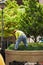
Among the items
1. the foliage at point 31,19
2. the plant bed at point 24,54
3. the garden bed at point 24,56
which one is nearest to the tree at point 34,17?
the foliage at point 31,19

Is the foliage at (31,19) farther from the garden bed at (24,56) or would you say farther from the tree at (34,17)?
the garden bed at (24,56)

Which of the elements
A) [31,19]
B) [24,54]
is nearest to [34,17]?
[31,19]

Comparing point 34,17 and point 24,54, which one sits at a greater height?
point 34,17

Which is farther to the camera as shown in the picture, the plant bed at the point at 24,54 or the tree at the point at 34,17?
the tree at the point at 34,17

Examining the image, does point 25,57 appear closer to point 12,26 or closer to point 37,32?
point 37,32

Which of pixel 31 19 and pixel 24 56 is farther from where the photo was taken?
pixel 31 19

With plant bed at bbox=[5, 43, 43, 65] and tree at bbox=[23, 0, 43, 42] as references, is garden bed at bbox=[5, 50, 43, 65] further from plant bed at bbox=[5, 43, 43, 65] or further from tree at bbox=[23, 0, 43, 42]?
tree at bbox=[23, 0, 43, 42]

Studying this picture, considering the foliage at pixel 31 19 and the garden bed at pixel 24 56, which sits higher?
the foliage at pixel 31 19

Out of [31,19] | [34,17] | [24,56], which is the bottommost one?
[24,56]

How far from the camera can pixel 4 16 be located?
597 inches

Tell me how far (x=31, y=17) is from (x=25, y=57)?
2.48 meters

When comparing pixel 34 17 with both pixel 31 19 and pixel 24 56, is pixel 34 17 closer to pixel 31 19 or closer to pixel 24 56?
pixel 31 19

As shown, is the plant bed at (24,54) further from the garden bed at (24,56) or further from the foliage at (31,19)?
the foliage at (31,19)

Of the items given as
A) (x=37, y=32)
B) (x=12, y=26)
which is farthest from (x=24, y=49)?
(x=12, y=26)
